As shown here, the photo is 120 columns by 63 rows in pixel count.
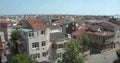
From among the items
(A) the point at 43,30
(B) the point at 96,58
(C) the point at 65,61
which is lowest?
(B) the point at 96,58

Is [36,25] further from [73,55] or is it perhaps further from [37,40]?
[73,55]

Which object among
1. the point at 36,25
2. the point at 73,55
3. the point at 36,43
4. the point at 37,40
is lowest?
the point at 73,55

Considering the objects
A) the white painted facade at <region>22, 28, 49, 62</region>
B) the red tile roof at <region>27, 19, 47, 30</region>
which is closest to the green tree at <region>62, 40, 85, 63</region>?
the white painted facade at <region>22, 28, 49, 62</region>

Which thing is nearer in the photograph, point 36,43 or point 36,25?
point 36,43

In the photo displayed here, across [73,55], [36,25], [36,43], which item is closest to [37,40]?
[36,43]

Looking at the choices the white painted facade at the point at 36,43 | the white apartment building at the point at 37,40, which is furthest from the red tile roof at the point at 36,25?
the white painted facade at the point at 36,43

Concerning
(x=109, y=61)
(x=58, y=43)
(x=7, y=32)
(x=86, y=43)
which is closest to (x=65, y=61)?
(x=58, y=43)

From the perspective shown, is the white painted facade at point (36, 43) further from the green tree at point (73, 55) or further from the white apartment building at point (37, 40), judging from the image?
the green tree at point (73, 55)

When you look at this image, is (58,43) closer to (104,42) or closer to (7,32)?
(104,42)
